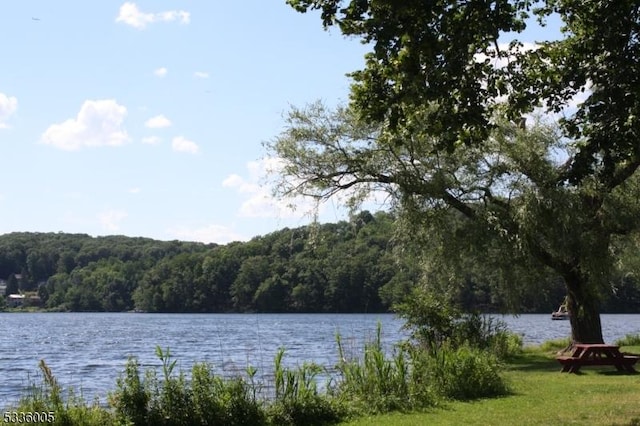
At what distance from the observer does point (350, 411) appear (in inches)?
482

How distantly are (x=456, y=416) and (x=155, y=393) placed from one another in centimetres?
456

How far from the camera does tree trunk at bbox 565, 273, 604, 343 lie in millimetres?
23531

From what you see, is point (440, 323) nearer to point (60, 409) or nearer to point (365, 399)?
point (365, 399)

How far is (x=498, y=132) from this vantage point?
896 inches

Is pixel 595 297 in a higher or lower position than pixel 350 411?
higher

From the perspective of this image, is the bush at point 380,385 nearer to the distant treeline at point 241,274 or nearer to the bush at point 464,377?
the bush at point 464,377

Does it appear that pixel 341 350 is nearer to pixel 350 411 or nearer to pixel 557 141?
pixel 350 411

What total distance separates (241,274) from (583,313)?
81623mm

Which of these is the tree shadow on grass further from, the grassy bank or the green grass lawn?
the grassy bank

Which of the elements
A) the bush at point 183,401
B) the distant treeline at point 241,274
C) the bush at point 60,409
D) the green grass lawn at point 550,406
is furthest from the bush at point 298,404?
the distant treeline at point 241,274

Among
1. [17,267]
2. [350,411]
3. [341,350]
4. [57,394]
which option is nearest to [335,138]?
[341,350]

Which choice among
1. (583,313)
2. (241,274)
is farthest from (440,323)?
(241,274)

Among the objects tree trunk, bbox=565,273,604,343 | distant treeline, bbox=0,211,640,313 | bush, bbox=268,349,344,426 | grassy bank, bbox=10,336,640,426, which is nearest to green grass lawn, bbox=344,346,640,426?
grassy bank, bbox=10,336,640,426

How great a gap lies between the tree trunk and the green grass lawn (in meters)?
6.30
